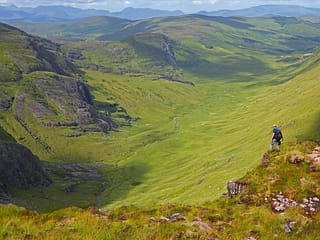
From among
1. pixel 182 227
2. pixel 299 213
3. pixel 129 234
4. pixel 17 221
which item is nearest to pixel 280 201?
pixel 299 213

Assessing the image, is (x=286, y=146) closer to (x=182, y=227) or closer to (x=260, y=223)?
(x=260, y=223)

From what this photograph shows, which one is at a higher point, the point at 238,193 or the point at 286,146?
the point at 286,146

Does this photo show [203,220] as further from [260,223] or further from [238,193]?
[238,193]

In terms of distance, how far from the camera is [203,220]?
115 ft

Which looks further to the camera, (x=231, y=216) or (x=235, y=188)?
(x=235, y=188)

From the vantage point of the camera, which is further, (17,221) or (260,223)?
(260,223)

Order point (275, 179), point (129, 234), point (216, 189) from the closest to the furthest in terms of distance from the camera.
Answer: point (129, 234)
point (275, 179)
point (216, 189)

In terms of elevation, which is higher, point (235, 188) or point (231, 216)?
point (231, 216)

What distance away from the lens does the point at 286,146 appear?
48.5m

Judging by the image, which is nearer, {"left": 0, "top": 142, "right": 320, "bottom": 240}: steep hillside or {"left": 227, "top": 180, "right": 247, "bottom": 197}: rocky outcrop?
{"left": 0, "top": 142, "right": 320, "bottom": 240}: steep hillside

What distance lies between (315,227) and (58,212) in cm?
2159

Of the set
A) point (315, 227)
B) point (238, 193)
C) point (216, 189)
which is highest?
point (315, 227)

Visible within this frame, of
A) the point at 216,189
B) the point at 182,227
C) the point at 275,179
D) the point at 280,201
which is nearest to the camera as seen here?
the point at 182,227

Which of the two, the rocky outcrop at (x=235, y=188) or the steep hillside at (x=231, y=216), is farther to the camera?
the rocky outcrop at (x=235, y=188)
